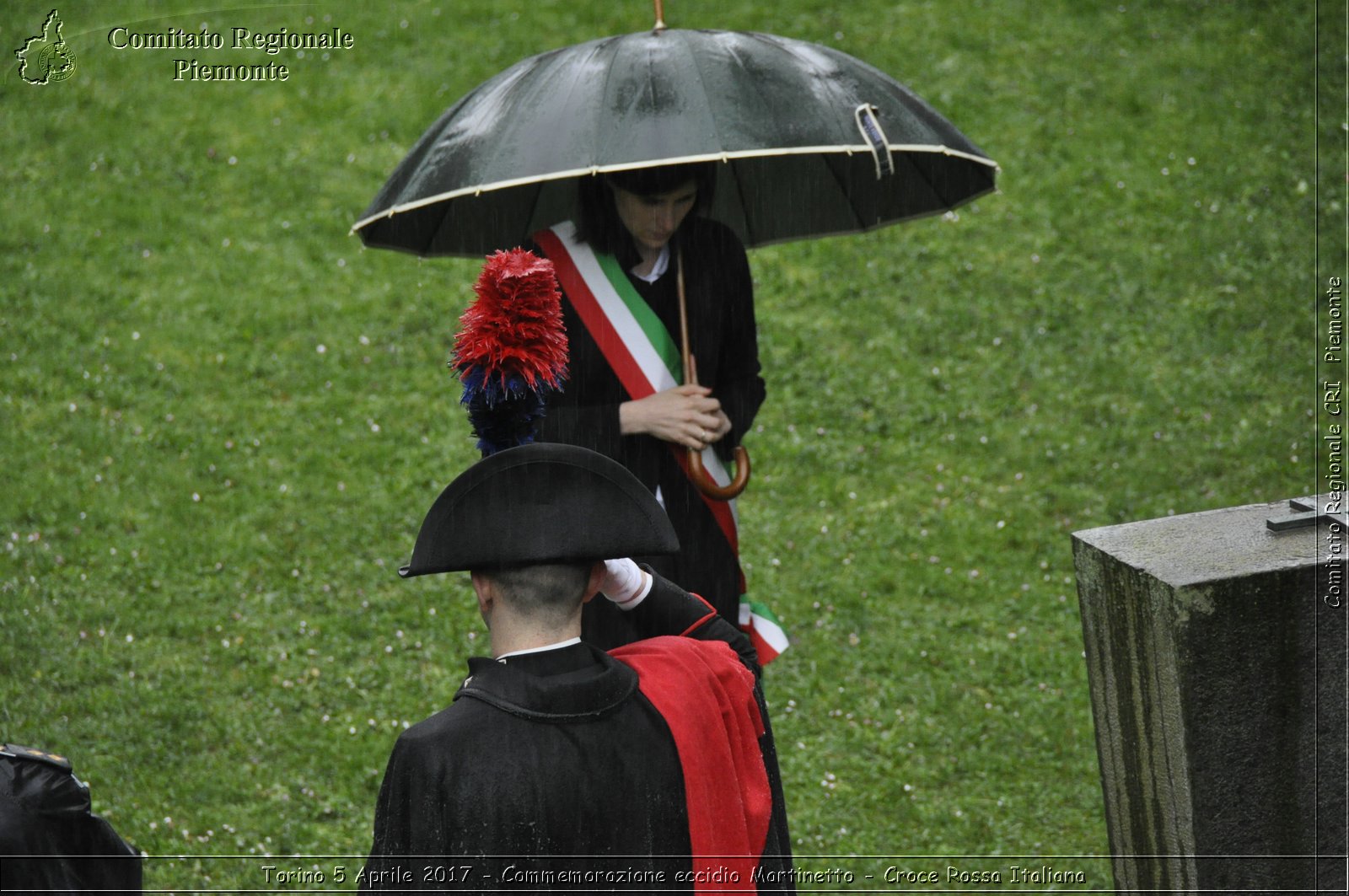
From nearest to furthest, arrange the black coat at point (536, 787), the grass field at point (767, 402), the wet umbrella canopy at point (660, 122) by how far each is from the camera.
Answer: the black coat at point (536, 787)
the wet umbrella canopy at point (660, 122)
the grass field at point (767, 402)

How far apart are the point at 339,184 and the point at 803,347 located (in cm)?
382

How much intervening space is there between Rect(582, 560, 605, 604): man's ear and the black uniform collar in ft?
0.47

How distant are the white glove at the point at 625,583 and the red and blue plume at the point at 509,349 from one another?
15.5 inches

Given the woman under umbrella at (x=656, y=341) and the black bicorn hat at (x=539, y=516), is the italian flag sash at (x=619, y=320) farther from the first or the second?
the black bicorn hat at (x=539, y=516)

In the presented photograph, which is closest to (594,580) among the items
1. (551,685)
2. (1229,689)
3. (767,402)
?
(551,685)

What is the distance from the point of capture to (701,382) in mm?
4727

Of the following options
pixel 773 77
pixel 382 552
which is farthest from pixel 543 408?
pixel 382 552

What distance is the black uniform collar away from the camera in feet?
9.61

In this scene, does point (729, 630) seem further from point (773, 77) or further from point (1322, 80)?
point (1322, 80)

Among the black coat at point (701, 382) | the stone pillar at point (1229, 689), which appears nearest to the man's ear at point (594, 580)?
the black coat at point (701, 382)

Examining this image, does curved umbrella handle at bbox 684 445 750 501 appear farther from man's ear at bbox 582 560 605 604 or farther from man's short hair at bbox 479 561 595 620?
man's short hair at bbox 479 561 595 620

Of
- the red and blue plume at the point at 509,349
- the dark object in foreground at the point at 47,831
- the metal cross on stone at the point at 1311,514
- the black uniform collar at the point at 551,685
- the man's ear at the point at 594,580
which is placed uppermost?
the red and blue plume at the point at 509,349

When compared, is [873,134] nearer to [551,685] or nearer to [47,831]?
[551,685]

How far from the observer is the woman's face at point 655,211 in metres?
4.32
